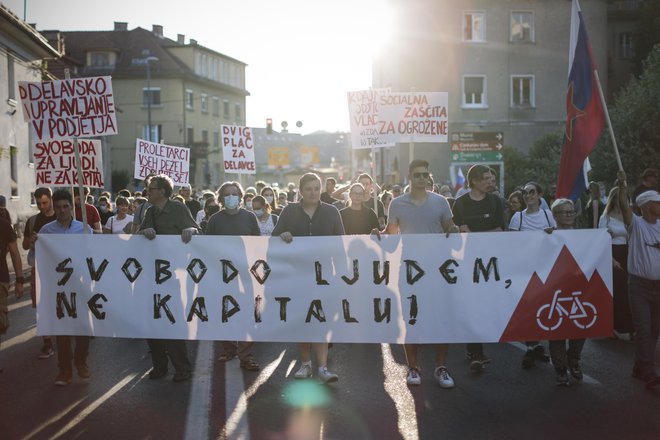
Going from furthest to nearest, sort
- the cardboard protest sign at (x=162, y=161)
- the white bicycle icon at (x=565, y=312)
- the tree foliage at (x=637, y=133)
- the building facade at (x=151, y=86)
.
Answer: the building facade at (x=151, y=86) < the tree foliage at (x=637, y=133) < the cardboard protest sign at (x=162, y=161) < the white bicycle icon at (x=565, y=312)

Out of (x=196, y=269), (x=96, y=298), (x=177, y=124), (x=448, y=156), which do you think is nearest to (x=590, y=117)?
(x=196, y=269)

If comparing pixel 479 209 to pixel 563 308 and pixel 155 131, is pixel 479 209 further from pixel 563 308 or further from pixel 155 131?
pixel 155 131

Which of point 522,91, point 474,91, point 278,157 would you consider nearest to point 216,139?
point 278,157

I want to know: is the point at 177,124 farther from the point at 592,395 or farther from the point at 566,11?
the point at 592,395

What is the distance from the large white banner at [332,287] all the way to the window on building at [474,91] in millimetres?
34046

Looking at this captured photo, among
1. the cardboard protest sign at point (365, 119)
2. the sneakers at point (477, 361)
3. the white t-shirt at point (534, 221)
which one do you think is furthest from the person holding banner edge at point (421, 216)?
the cardboard protest sign at point (365, 119)

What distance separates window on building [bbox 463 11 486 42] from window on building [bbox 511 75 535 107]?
264 centimetres

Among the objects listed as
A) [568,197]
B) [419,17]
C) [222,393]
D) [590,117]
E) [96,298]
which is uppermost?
[419,17]

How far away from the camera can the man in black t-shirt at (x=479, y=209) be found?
26.7 ft

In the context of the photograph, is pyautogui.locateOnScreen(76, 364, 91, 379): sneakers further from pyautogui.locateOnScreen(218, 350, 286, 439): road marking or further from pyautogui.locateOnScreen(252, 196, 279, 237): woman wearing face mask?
pyautogui.locateOnScreen(252, 196, 279, 237): woman wearing face mask

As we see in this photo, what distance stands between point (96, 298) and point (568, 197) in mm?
4845

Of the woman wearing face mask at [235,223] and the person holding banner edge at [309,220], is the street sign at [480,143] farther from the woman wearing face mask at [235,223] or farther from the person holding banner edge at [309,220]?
the person holding banner edge at [309,220]

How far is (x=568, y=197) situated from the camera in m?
8.53

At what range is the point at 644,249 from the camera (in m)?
7.30
